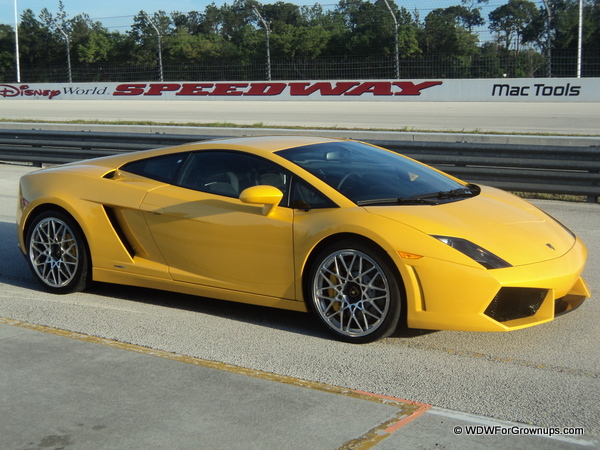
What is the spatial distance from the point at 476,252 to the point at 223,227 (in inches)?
67.4

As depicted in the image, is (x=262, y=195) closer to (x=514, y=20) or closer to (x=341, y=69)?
(x=514, y=20)

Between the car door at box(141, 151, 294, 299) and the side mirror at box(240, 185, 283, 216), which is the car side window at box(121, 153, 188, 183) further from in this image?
the side mirror at box(240, 185, 283, 216)

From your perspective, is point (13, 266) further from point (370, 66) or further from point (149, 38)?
point (149, 38)

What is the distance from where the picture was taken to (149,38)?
32.0 m

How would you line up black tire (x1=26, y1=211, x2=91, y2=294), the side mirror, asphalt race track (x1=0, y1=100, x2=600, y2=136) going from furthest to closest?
asphalt race track (x1=0, y1=100, x2=600, y2=136), black tire (x1=26, y1=211, x2=91, y2=294), the side mirror

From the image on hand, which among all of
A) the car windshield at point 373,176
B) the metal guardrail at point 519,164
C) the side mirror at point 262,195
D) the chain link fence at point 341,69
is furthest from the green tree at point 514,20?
the side mirror at point 262,195

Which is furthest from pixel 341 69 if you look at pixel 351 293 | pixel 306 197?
pixel 351 293

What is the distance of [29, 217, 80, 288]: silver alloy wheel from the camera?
589 cm

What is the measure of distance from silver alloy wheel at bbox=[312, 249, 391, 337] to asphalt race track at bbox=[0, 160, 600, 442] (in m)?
0.16

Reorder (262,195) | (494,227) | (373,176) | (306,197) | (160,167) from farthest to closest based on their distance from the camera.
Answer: (160,167)
(373,176)
(306,197)
(262,195)
(494,227)

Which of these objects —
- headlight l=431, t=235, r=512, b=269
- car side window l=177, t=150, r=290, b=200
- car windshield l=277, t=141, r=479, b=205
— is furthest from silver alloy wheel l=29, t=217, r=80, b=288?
headlight l=431, t=235, r=512, b=269

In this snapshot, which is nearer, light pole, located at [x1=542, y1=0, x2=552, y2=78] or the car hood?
the car hood

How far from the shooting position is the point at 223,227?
5.11 m

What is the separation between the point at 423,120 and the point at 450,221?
58.3 ft
